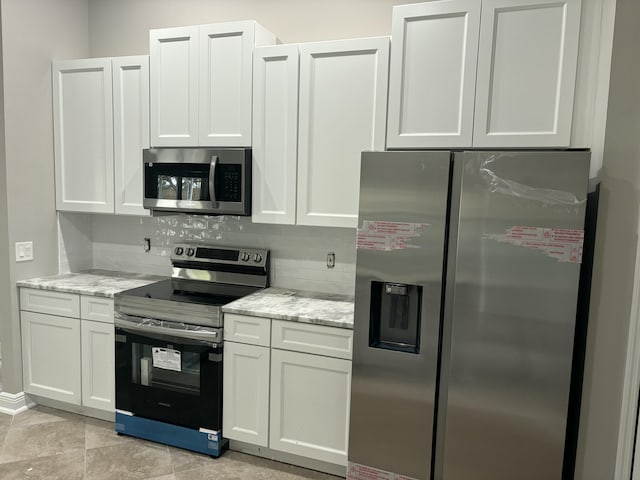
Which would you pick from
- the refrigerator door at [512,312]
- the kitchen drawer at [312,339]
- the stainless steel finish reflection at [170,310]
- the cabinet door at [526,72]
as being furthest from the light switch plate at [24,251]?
the cabinet door at [526,72]

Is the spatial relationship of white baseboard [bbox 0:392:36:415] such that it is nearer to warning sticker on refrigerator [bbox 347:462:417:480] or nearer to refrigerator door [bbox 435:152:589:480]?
warning sticker on refrigerator [bbox 347:462:417:480]

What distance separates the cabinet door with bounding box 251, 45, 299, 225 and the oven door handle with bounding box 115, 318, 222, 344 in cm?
74

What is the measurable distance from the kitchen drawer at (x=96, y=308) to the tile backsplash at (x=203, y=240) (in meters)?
0.60

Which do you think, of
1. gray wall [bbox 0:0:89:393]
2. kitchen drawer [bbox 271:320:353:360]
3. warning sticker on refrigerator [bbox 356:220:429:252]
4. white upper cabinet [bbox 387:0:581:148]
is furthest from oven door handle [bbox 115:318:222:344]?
white upper cabinet [bbox 387:0:581:148]

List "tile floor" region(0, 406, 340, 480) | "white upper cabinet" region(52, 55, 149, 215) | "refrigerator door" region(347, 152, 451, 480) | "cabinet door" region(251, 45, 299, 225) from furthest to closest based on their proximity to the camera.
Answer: "white upper cabinet" region(52, 55, 149, 215) < "cabinet door" region(251, 45, 299, 225) < "tile floor" region(0, 406, 340, 480) < "refrigerator door" region(347, 152, 451, 480)

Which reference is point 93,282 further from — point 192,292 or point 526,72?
point 526,72

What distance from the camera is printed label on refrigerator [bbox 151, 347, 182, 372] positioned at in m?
2.75

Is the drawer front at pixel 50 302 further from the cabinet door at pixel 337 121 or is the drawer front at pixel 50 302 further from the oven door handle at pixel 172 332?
the cabinet door at pixel 337 121

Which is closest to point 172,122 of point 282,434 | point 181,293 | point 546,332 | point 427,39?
point 181,293

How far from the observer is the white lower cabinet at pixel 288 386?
8.21 feet

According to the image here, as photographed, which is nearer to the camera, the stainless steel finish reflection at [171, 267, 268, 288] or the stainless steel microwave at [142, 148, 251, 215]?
the stainless steel microwave at [142, 148, 251, 215]

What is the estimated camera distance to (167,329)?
9.01ft

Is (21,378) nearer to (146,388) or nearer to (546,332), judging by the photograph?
(146,388)

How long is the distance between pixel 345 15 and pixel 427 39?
771 mm
